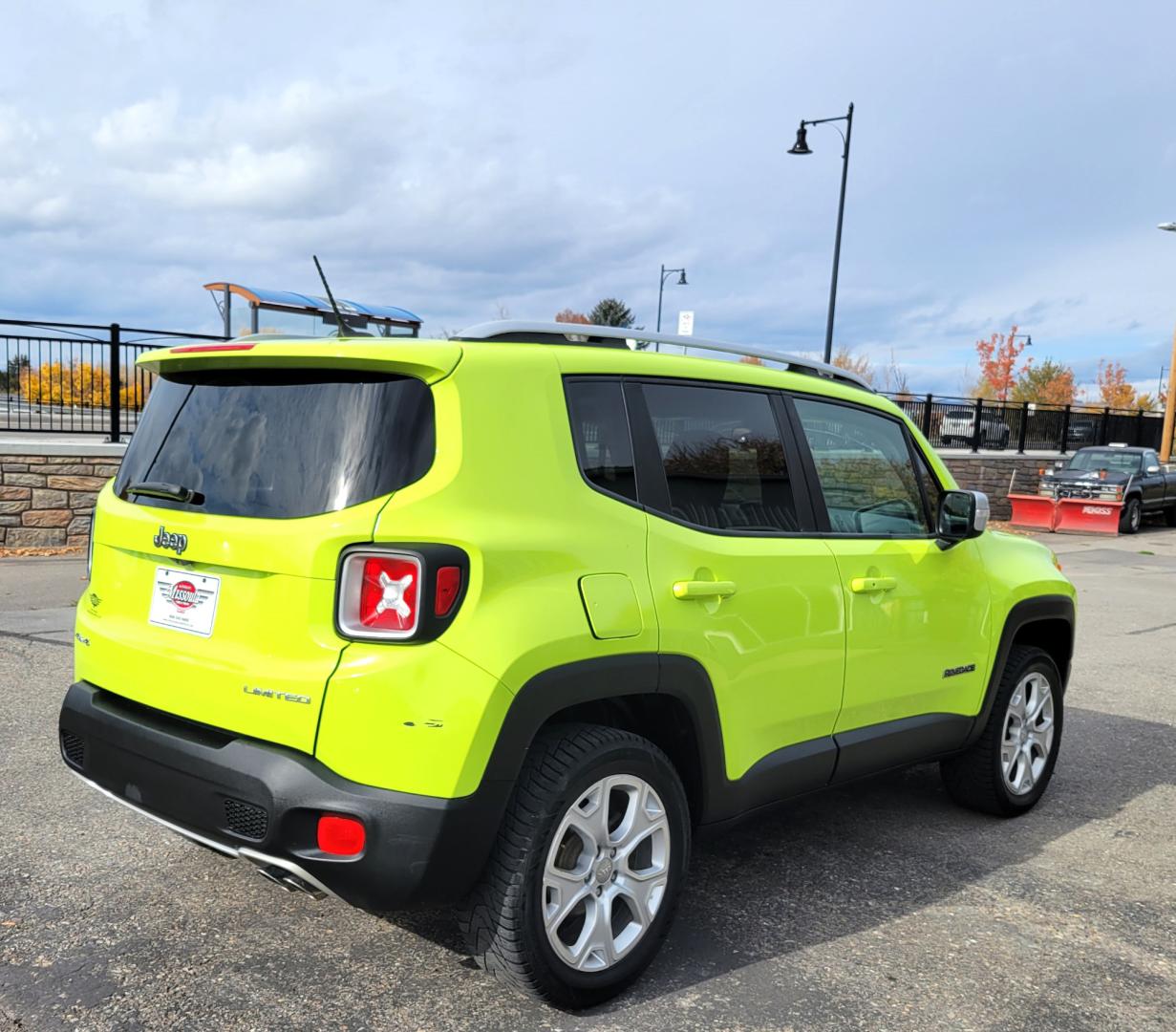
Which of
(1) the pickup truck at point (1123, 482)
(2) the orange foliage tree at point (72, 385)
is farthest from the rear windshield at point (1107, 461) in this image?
(2) the orange foliage tree at point (72, 385)

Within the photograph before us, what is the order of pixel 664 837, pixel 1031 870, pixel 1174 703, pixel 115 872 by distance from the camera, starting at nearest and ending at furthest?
pixel 664 837 < pixel 115 872 < pixel 1031 870 < pixel 1174 703

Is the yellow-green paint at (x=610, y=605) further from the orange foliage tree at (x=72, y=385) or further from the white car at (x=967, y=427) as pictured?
the white car at (x=967, y=427)

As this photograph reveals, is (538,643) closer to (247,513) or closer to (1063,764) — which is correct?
(247,513)

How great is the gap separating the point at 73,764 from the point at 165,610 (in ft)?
2.08

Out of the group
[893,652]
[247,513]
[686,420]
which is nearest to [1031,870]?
[893,652]

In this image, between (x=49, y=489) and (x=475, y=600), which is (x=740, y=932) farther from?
(x=49, y=489)

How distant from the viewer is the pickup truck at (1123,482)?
21.9 metres

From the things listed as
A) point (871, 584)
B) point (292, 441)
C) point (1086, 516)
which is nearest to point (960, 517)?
point (871, 584)

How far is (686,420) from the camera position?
134 inches

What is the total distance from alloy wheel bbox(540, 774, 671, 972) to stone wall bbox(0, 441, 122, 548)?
33.4 ft

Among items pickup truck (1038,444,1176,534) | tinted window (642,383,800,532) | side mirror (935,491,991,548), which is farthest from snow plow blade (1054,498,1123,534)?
tinted window (642,383,800,532)

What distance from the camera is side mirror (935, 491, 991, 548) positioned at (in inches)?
164

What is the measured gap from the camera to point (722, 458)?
137 inches

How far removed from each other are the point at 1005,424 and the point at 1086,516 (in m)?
5.71
